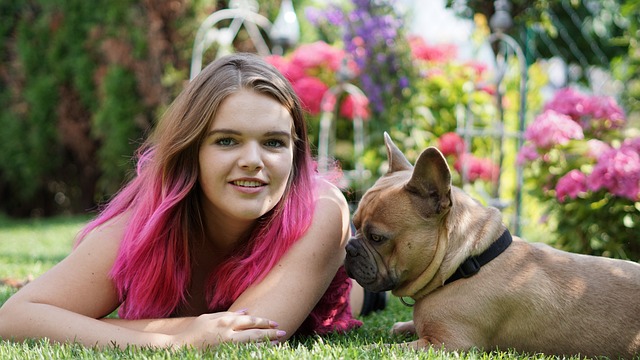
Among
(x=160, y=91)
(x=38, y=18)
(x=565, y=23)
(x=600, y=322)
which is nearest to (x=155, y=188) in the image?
(x=600, y=322)

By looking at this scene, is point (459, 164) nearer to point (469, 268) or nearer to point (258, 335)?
point (469, 268)

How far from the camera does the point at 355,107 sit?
7.86m

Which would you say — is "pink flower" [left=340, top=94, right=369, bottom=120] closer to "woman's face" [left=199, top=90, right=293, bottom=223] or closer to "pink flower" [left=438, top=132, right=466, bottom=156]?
"pink flower" [left=438, top=132, right=466, bottom=156]

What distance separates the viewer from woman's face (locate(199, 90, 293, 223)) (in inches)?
119

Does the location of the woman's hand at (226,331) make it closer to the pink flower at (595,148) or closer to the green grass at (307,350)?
the green grass at (307,350)

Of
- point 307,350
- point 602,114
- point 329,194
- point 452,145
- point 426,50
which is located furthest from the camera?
point 426,50

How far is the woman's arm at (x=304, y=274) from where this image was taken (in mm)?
2975

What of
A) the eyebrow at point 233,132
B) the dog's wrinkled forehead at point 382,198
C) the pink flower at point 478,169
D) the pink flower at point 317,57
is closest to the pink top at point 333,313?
the dog's wrinkled forehead at point 382,198

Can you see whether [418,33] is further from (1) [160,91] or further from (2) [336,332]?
(2) [336,332]

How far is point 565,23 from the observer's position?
7645 mm

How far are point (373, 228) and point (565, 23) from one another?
5.45 meters

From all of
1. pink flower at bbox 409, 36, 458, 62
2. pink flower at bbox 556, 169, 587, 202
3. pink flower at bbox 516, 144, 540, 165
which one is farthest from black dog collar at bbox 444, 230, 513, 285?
pink flower at bbox 409, 36, 458, 62

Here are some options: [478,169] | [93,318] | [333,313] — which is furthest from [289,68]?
[93,318]

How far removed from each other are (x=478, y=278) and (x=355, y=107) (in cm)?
509
